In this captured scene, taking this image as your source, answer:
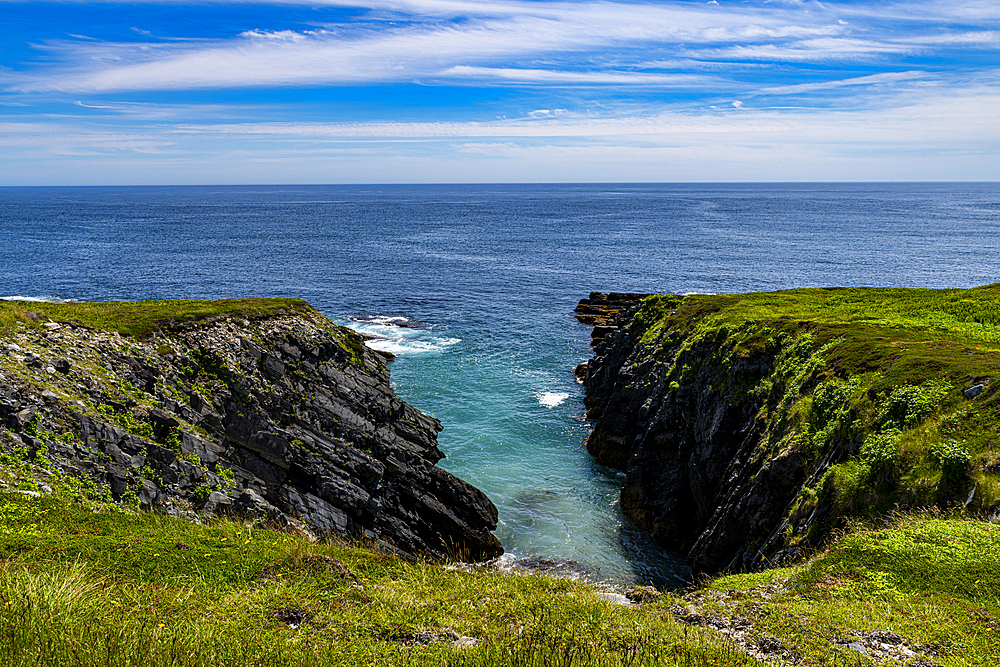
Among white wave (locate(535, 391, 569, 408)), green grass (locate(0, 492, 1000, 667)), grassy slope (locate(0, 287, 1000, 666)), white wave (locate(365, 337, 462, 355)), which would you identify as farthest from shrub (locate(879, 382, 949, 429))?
white wave (locate(365, 337, 462, 355))

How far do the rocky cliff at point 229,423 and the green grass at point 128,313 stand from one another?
0.09 m

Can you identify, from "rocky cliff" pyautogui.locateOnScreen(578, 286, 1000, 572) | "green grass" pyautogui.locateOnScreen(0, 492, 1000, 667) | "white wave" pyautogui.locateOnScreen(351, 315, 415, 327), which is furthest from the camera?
"white wave" pyautogui.locateOnScreen(351, 315, 415, 327)

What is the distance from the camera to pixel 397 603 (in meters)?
10.8

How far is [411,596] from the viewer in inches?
443

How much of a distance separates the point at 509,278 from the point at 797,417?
223 ft

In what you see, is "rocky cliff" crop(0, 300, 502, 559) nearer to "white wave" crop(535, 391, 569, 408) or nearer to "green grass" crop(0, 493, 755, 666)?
"green grass" crop(0, 493, 755, 666)

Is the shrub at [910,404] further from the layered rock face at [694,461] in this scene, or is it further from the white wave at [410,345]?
the white wave at [410,345]

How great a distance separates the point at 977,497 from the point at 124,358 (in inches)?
1021

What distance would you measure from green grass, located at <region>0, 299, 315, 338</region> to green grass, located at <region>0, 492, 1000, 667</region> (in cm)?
1127

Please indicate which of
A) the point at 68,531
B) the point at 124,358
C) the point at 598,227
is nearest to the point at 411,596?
the point at 68,531

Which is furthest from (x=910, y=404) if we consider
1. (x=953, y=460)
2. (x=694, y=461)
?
(x=694, y=461)

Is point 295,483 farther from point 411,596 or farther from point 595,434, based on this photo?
point 595,434

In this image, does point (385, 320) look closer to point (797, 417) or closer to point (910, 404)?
point (797, 417)

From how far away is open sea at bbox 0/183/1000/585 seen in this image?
101 ft
